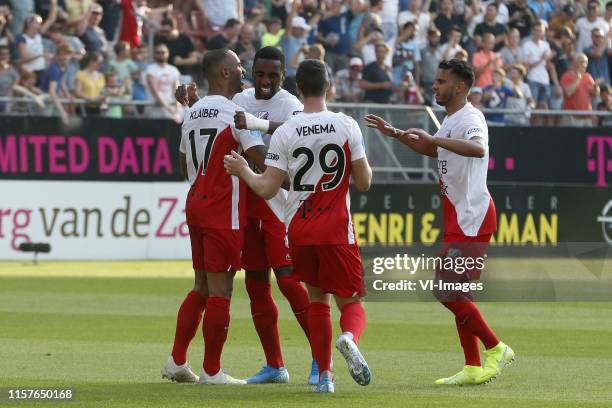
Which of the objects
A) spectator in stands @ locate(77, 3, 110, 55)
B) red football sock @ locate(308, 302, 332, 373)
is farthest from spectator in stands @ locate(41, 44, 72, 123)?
red football sock @ locate(308, 302, 332, 373)

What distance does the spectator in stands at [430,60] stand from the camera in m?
25.7

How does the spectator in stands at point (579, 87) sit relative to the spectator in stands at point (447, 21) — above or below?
below

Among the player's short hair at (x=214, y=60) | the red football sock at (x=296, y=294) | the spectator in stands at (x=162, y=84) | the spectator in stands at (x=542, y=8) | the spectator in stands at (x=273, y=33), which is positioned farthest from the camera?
the spectator in stands at (x=542, y=8)

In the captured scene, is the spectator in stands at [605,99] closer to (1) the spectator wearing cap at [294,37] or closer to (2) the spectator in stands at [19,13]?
(1) the spectator wearing cap at [294,37]

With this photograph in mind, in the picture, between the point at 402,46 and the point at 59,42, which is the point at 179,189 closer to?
the point at 59,42

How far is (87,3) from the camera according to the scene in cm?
2469

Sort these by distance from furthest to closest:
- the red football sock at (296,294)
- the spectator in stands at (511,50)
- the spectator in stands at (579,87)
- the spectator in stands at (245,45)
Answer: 1. the spectator in stands at (511,50)
2. the spectator in stands at (579,87)
3. the spectator in stands at (245,45)
4. the red football sock at (296,294)

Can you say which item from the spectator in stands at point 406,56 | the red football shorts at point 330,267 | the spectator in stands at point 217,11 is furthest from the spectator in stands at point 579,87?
the red football shorts at point 330,267

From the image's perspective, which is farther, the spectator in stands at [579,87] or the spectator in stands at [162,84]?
the spectator in stands at [579,87]

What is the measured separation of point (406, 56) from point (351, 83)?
4.83 ft

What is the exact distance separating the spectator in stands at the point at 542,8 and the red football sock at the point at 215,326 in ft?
63.9

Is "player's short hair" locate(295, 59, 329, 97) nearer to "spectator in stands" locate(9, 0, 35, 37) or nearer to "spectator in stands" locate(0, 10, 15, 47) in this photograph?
"spectator in stands" locate(0, 10, 15, 47)

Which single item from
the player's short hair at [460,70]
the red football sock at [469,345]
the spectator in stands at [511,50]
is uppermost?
the player's short hair at [460,70]

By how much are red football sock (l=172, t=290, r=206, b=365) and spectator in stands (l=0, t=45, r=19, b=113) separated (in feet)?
43.3
